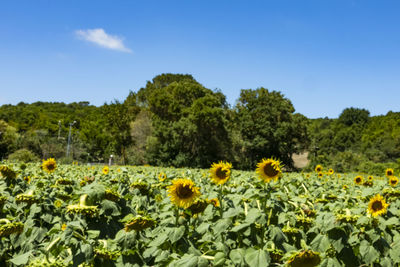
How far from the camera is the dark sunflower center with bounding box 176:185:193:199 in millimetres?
1920

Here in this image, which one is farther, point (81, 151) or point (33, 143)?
point (81, 151)

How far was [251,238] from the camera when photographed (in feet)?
6.38

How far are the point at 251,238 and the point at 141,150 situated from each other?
105 ft

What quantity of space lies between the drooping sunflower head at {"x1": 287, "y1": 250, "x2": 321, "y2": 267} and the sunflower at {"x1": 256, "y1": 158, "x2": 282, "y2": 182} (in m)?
0.83

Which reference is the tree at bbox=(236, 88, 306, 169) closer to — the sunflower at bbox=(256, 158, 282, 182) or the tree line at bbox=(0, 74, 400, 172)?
the tree line at bbox=(0, 74, 400, 172)

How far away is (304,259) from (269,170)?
878 millimetres

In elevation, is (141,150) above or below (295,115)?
below

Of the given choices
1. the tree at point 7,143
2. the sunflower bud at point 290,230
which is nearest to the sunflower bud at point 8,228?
the sunflower bud at point 290,230

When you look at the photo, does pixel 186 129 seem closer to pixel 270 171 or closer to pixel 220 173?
pixel 220 173

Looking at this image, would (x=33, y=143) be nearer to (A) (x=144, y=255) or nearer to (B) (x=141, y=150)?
(B) (x=141, y=150)

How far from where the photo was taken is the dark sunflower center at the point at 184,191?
1.92m

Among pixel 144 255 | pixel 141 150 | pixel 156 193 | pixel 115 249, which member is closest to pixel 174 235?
pixel 144 255

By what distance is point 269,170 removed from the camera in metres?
2.24

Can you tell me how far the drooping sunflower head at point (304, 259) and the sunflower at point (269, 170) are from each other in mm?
831
